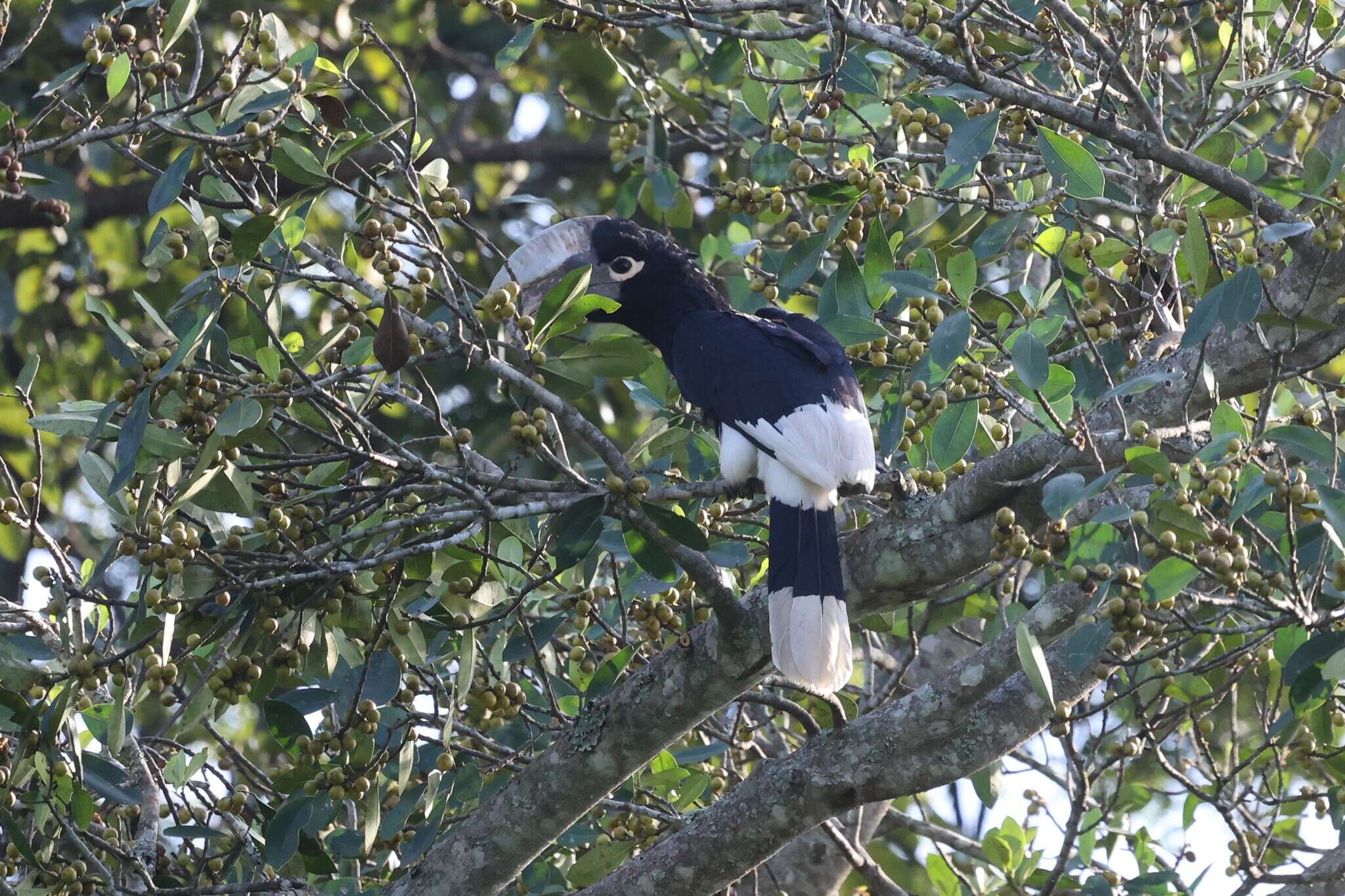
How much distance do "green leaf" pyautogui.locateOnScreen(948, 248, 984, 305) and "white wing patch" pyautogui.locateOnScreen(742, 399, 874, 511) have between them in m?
0.60

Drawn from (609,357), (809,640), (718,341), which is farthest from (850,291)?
(718,341)

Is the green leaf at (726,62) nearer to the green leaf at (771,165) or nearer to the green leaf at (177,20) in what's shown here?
the green leaf at (771,165)

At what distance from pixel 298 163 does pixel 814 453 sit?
4.18ft

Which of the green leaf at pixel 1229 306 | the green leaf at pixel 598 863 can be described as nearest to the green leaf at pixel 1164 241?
the green leaf at pixel 1229 306

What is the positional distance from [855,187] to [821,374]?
2.22 ft

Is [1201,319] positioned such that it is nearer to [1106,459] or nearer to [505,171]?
[1106,459]

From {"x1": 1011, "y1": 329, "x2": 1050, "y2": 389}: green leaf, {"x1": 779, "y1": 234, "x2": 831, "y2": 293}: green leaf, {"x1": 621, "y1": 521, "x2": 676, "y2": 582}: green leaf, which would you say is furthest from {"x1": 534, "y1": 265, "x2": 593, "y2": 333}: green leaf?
{"x1": 1011, "y1": 329, "x2": 1050, "y2": 389}: green leaf

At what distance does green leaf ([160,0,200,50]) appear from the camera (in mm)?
2639

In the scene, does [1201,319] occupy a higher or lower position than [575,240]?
higher

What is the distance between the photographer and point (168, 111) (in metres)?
2.55

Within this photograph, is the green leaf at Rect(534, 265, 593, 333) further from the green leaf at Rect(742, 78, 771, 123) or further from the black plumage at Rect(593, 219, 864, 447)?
the green leaf at Rect(742, 78, 771, 123)

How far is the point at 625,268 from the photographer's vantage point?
407cm

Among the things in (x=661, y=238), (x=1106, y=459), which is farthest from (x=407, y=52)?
(x=1106, y=459)

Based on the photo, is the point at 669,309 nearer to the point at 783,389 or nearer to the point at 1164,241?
the point at 783,389
